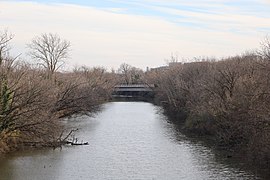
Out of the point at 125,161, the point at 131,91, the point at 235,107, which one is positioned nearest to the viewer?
the point at 125,161

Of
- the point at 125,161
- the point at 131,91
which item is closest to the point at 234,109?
→ the point at 125,161

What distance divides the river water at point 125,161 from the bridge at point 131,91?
65043 mm

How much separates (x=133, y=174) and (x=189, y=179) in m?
2.90

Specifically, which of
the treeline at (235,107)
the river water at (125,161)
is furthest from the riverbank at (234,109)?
the river water at (125,161)

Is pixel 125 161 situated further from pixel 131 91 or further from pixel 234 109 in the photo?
pixel 131 91

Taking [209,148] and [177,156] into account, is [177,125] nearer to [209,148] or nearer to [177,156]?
[209,148]

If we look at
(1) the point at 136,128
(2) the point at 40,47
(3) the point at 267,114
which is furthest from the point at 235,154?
(2) the point at 40,47

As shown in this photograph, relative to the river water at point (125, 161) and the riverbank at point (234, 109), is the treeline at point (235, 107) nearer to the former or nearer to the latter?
the riverbank at point (234, 109)

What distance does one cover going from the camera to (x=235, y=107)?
3178 cm

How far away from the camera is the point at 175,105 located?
5697cm

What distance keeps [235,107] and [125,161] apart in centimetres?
821

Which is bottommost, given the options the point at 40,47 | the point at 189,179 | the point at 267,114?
the point at 189,179

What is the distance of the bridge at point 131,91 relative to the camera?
10544cm

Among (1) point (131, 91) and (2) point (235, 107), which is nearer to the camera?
(2) point (235, 107)
